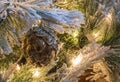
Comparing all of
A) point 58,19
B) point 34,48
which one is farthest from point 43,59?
point 58,19

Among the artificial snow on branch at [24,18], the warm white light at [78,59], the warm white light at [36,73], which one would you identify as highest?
the artificial snow on branch at [24,18]

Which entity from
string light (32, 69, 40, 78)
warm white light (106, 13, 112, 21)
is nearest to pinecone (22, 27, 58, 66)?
string light (32, 69, 40, 78)

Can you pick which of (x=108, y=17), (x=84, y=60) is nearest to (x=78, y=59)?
(x=84, y=60)

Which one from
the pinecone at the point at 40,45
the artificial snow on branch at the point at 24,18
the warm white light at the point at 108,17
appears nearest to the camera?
the artificial snow on branch at the point at 24,18

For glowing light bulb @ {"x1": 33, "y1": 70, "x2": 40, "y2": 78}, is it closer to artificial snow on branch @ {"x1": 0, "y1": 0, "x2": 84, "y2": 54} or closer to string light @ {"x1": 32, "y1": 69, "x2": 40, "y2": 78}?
string light @ {"x1": 32, "y1": 69, "x2": 40, "y2": 78}

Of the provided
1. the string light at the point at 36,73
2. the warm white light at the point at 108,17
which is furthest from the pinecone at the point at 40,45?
the warm white light at the point at 108,17

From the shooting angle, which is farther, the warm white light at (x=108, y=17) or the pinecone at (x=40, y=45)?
the warm white light at (x=108, y=17)

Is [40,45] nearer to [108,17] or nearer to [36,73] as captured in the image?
[36,73]

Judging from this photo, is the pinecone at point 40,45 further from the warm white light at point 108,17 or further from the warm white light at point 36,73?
the warm white light at point 108,17

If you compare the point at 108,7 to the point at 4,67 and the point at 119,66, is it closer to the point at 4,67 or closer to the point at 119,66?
the point at 119,66
